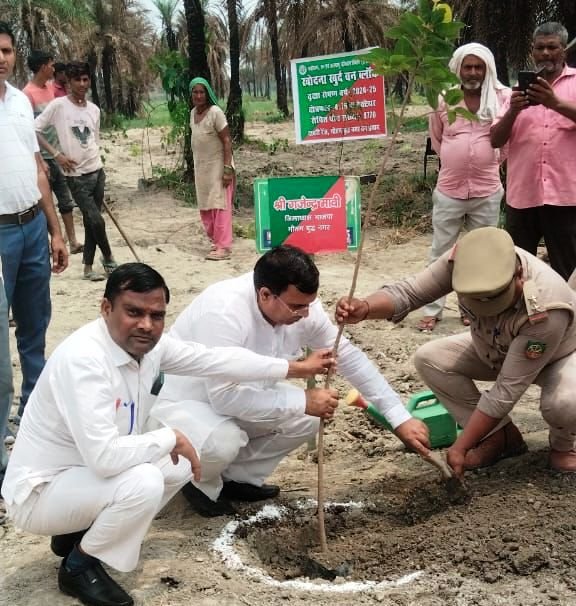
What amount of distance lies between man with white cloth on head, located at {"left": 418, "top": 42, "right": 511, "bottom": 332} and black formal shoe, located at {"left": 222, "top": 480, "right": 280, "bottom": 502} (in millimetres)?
2232

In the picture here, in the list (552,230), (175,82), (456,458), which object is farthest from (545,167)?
(175,82)

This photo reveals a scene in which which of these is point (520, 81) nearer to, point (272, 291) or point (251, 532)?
point (272, 291)

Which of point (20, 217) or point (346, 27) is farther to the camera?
point (346, 27)

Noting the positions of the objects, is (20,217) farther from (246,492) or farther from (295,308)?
(246,492)

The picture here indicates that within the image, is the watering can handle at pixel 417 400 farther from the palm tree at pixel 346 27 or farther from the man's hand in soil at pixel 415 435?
the palm tree at pixel 346 27

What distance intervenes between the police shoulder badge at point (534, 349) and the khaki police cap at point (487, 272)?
0.17 meters

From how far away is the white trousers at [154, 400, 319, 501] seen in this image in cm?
301

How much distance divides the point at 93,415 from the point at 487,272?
1.52 m

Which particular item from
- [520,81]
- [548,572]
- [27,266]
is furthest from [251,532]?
[520,81]

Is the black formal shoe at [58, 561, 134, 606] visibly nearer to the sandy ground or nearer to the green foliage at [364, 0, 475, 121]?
the sandy ground

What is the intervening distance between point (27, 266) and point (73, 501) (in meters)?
1.66

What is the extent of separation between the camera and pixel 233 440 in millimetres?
3049

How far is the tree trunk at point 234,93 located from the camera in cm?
1413

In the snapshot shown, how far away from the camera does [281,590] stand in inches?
104
